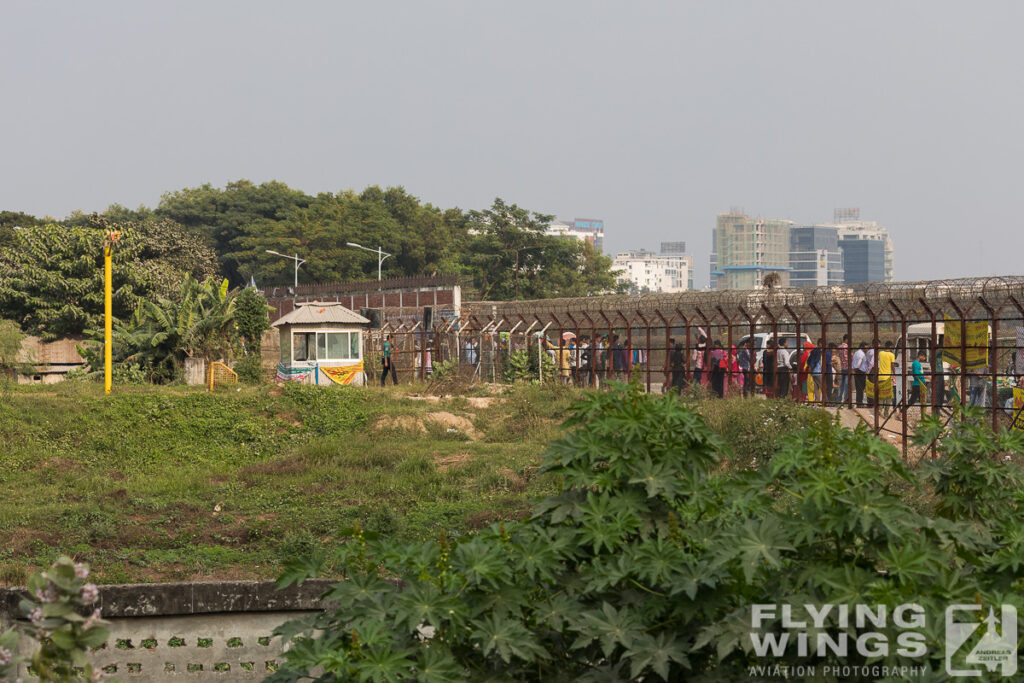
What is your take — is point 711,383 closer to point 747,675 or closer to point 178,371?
point 178,371

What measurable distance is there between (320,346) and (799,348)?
1432 centimetres

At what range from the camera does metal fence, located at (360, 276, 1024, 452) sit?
16.4m

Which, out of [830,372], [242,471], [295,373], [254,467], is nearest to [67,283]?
[295,373]

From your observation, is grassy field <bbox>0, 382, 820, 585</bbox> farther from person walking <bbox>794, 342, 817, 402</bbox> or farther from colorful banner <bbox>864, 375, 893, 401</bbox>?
person walking <bbox>794, 342, 817, 402</bbox>

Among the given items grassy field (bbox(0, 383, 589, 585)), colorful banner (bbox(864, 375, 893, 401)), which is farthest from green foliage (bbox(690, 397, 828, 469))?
colorful banner (bbox(864, 375, 893, 401))

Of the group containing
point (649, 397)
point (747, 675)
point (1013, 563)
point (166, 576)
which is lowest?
point (166, 576)

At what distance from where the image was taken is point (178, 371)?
2662cm

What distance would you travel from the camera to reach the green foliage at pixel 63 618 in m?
2.91

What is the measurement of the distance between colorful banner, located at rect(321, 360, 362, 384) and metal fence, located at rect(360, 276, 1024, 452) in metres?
1.96

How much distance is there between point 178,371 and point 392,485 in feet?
50.9

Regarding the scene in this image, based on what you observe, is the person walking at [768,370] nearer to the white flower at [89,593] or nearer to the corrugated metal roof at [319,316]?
the corrugated metal roof at [319,316]

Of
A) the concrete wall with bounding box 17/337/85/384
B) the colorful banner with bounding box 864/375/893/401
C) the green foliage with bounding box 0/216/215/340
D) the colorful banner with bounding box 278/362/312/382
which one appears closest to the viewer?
the colorful banner with bounding box 864/375/893/401

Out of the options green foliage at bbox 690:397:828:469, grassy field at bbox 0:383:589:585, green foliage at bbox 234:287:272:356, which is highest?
green foliage at bbox 234:287:272:356

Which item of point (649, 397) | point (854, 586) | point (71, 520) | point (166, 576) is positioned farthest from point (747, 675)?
point (71, 520)
